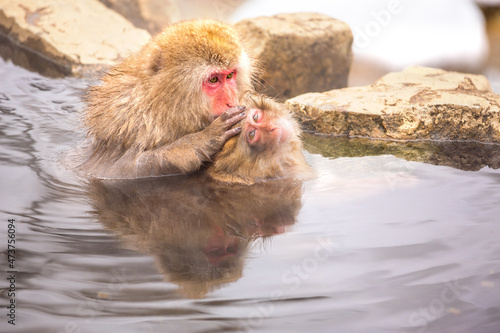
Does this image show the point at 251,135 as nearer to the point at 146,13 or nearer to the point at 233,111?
the point at 233,111

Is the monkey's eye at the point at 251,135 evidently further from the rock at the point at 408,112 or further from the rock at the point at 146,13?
the rock at the point at 146,13

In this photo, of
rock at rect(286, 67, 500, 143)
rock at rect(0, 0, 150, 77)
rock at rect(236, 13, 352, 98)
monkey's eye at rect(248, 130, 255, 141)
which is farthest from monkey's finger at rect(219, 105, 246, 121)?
rock at rect(0, 0, 150, 77)

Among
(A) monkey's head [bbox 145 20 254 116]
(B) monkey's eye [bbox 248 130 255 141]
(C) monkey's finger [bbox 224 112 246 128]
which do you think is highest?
(A) monkey's head [bbox 145 20 254 116]

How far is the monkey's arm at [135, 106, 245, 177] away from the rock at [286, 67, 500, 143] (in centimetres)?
164

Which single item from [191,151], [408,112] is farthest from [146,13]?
[191,151]

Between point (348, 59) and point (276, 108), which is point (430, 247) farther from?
point (348, 59)

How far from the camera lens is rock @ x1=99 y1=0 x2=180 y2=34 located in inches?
364

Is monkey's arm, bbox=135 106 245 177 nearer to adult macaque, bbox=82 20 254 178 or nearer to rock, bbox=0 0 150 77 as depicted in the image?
adult macaque, bbox=82 20 254 178

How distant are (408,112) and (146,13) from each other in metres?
5.84

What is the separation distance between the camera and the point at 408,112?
481 cm

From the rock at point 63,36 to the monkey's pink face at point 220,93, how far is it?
10.6ft

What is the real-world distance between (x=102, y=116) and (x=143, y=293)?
2.26 m

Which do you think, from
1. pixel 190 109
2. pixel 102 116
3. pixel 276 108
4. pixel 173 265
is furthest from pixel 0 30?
pixel 173 265

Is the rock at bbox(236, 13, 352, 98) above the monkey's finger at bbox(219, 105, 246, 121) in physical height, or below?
below
